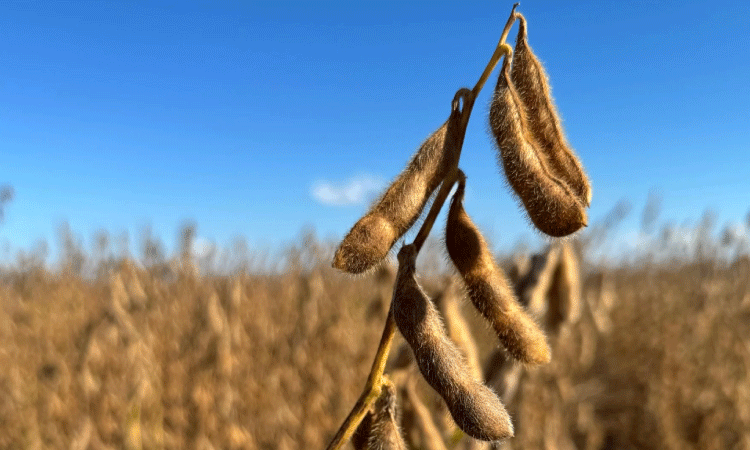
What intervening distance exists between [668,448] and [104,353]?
4410 mm

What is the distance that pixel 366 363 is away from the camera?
14.9ft

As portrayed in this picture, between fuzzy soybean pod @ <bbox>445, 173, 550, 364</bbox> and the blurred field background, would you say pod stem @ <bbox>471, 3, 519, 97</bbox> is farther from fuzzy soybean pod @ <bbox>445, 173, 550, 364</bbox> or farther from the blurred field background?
the blurred field background

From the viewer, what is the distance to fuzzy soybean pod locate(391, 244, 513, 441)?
80cm

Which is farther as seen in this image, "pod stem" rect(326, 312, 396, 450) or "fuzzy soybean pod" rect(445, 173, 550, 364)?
"fuzzy soybean pod" rect(445, 173, 550, 364)

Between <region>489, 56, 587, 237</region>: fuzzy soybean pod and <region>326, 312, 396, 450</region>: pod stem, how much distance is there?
0.26 metres

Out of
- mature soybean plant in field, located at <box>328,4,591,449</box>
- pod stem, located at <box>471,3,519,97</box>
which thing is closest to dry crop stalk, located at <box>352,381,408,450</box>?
mature soybean plant in field, located at <box>328,4,591,449</box>

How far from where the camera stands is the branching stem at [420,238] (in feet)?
2.73

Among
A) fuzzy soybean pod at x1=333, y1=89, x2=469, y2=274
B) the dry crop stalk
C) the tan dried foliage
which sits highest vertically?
fuzzy soybean pod at x1=333, y1=89, x2=469, y2=274

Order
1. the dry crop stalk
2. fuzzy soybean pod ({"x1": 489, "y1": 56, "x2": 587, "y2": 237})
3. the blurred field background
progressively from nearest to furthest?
fuzzy soybean pod ({"x1": 489, "y1": 56, "x2": 587, "y2": 237}), the dry crop stalk, the blurred field background

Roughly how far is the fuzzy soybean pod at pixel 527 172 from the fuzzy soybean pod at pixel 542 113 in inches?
1.9

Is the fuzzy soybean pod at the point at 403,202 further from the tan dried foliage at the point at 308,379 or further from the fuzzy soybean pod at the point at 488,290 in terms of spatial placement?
the tan dried foliage at the point at 308,379

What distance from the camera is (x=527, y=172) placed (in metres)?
0.84

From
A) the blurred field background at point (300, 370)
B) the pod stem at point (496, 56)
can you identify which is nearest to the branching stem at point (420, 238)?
the pod stem at point (496, 56)

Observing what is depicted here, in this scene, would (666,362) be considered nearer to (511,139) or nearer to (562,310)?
(562,310)
